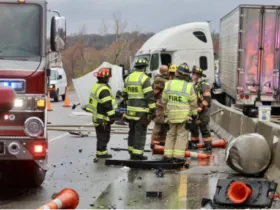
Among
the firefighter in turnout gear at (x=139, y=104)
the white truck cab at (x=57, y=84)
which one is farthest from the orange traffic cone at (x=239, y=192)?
the white truck cab at (x=57, y=84)

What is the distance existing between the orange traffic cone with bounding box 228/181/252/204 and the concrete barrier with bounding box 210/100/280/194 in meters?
0.86

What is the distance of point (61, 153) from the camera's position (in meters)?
11.8

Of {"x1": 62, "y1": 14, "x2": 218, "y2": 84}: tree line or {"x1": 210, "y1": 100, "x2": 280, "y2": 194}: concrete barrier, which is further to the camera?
{"x1": 62, "y1": 14, "x2": 218, "y2": 84}: tree line

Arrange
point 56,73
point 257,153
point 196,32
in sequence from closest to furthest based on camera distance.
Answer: point 257,153, point 196,32, point 56,73

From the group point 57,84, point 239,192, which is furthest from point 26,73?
point 57,84

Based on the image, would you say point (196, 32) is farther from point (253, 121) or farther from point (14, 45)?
point (14, 45)

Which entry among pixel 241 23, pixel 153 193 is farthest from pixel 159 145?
pixel 241 23

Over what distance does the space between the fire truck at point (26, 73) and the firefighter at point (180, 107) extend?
9.89ft

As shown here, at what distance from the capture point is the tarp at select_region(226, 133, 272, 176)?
28.3ft

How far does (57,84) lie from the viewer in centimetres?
3250

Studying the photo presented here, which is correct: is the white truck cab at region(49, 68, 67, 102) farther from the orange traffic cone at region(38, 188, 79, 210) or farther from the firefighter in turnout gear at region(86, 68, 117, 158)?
the orange traffic cone at region(38, 188, 79, 210)

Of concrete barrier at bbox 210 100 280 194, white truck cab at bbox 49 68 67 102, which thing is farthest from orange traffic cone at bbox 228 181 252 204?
white truck cab at bbox 49 68 67 102

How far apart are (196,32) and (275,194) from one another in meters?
→ 18.6

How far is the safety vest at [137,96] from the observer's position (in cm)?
1037
